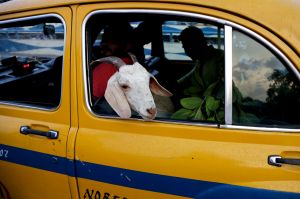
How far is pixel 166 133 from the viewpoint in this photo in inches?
89.0

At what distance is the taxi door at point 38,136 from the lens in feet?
8.34

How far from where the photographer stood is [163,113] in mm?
2393

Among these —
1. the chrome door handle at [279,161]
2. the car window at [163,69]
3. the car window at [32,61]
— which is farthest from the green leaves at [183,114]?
the car window at [32,61]

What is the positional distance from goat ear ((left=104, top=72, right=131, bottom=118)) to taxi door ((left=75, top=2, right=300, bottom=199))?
7cm

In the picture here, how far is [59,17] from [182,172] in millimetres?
A: 1135

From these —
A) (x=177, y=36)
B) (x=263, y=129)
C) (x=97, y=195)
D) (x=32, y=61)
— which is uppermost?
(x=177, y=36)

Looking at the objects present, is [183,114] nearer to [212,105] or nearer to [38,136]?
[212,105]

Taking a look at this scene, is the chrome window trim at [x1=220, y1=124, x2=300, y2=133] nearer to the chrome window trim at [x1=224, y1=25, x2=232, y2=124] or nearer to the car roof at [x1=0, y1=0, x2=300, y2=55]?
the chrome window trim at [x1=224, y1=25, x2=232, y2=124]

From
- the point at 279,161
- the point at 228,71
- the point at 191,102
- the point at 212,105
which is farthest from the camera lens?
the point at 191,102

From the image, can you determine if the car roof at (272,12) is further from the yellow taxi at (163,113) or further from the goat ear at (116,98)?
the goat ear at (116,98)

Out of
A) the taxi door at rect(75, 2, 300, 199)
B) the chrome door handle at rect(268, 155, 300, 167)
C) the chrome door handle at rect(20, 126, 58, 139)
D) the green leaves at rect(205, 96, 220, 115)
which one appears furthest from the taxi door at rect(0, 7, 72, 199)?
the chrome door handle at rect(268, 155, 300, 167)

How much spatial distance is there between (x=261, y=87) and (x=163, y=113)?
Result: 535 mm

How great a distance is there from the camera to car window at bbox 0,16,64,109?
2.72 m

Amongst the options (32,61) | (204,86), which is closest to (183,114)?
(204,86)
